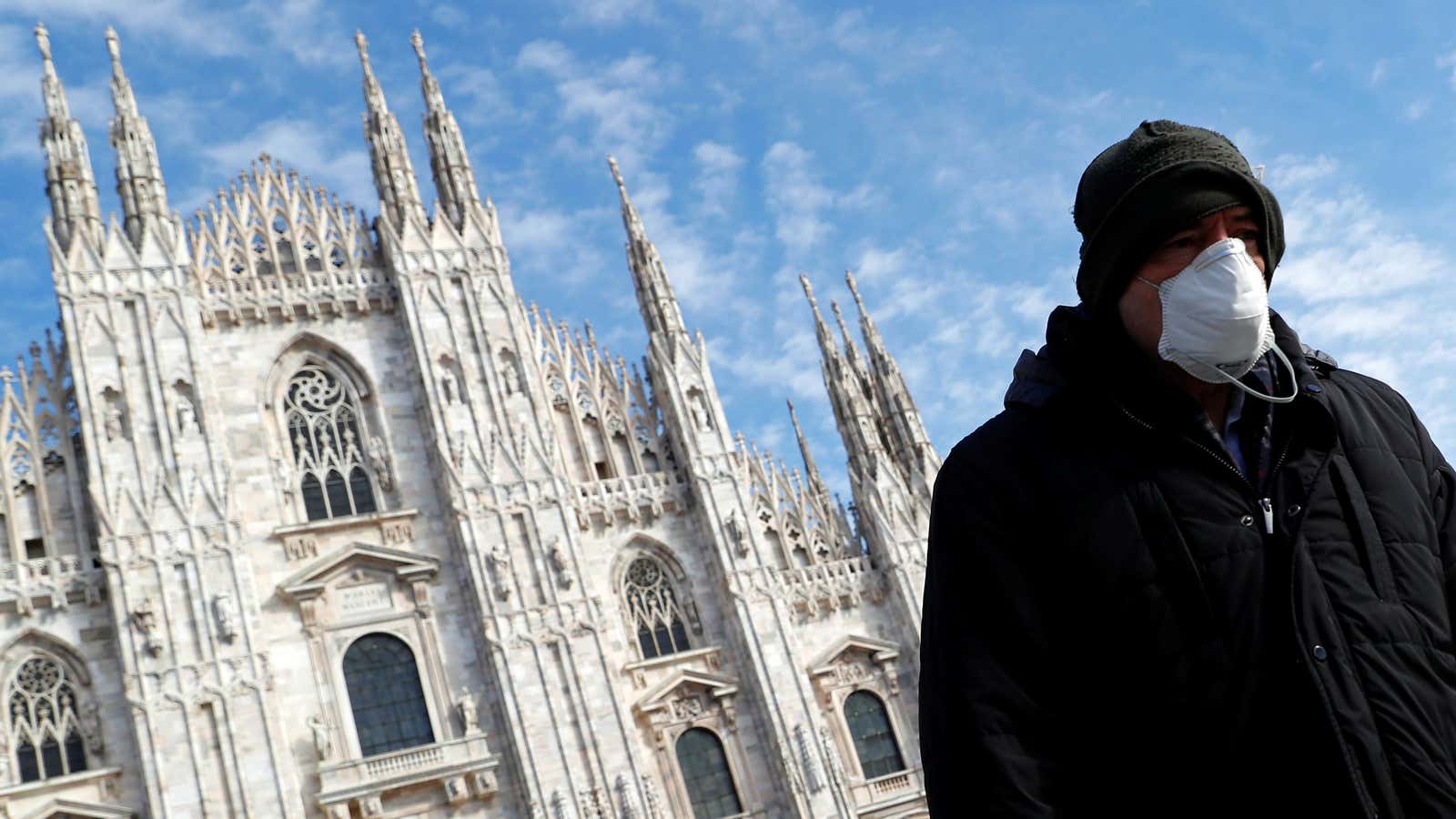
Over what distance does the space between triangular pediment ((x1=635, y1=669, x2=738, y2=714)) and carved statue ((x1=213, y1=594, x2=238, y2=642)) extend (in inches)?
253

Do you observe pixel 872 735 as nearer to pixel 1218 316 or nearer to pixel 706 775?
pixel 706 775

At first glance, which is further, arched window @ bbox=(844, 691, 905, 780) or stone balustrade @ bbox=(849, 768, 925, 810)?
arched window @ bbox=(844, 691, 905, 780)

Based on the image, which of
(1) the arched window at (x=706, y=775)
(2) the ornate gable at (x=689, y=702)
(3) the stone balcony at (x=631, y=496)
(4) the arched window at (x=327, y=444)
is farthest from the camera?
(3) the stone balcony at (x=631, y=496)

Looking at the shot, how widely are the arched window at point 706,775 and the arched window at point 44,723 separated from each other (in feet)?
29.9

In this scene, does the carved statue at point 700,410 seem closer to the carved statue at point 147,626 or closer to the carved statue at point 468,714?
the carved statue at point 468,714

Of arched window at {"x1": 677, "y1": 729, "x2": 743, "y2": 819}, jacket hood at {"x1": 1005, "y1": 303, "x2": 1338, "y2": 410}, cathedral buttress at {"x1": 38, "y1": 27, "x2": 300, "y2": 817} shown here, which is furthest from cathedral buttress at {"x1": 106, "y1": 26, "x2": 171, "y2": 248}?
jacket hood at {"x1": 1005, "y1": 303, "x2": 1338, "y2": 410}

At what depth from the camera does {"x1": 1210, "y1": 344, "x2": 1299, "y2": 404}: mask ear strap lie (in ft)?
8.62

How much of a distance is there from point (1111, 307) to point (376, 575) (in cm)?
2163

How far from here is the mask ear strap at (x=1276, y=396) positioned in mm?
2627

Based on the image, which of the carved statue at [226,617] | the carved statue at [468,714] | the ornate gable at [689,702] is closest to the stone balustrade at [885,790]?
the ornate gable at [689,702]

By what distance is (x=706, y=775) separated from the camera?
78.2ft

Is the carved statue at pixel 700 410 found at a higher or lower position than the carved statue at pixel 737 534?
higher

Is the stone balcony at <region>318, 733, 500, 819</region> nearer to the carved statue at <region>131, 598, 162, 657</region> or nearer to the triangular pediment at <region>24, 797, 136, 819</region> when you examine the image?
the triangular pediment at <region>24, 797, 136, 819</region>

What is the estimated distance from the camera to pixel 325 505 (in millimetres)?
23688
